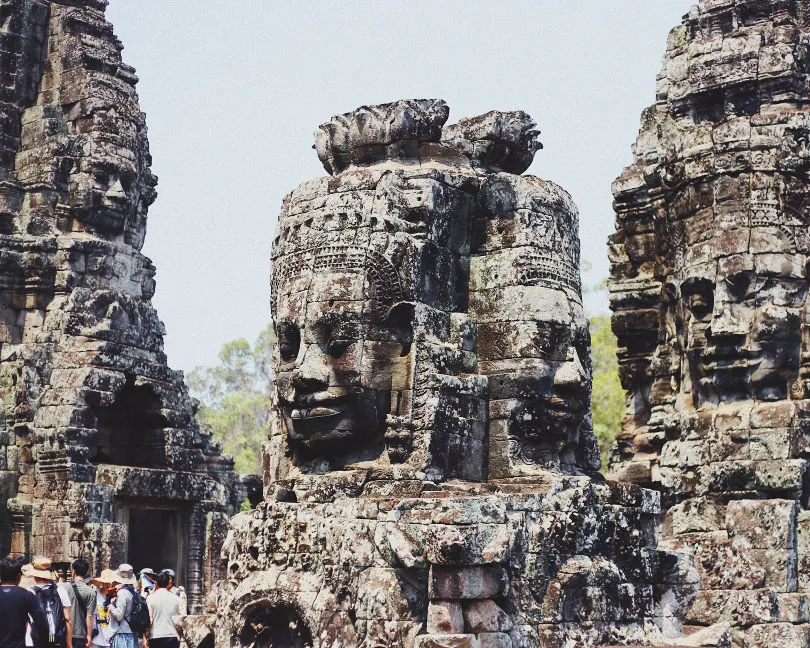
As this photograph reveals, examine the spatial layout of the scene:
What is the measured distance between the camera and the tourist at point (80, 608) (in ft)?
46.7

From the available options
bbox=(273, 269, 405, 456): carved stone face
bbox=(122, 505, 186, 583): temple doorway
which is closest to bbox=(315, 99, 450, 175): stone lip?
bbox=(273, 269, 405, 456): carved stone face

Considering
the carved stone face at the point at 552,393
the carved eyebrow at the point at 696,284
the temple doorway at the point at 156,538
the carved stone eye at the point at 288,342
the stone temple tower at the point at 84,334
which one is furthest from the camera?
the temple doorway at the point at 156,538

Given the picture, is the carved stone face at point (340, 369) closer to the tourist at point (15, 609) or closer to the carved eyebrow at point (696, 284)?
the tourist at point (15, 609)

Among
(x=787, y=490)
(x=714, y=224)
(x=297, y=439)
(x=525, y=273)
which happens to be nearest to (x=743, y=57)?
(x=714, y=224)

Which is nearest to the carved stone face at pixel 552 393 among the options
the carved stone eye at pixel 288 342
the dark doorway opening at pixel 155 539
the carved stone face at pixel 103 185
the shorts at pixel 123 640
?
the carved stone eye at pixel 288 342

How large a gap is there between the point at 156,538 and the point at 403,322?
1238 cm

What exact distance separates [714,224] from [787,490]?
10.3 ft

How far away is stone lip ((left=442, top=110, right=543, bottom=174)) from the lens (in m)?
14.4

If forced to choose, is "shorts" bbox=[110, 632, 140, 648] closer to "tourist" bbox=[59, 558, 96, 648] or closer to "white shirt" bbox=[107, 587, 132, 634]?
"white shirt" bbox=[107, 587, 132, 634]

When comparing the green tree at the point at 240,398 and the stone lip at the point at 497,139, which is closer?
the stone lip at the point at 497,139

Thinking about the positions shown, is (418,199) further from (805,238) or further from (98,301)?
(98,301)

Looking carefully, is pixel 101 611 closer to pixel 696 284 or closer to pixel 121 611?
pixel 121 611

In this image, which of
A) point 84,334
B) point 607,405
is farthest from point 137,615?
point 607,405

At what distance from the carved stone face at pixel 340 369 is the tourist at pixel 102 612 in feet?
8.05
